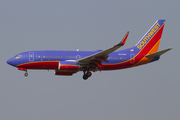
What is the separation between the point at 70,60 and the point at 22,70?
→ 7.35 metres

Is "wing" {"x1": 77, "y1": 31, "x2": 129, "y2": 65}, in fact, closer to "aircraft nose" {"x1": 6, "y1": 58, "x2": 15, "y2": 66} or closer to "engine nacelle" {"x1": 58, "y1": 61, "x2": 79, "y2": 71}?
"engine nacelle" {"x1": 58, "y1": 61, "x2": 79, "y2": 71}

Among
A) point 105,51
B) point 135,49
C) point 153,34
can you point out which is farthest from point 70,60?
point 153,34

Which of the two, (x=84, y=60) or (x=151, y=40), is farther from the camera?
(x=151, y=40)

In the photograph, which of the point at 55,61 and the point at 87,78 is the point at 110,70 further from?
the point at 55,61

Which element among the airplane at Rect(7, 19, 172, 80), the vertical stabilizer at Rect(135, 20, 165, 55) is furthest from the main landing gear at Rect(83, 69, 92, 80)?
the vertical stabilizer at Rect(135, 20, 165, 55)

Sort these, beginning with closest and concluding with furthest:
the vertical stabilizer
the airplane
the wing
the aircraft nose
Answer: the wing, the airplane, the aircraft nose, the vertical stabilizer

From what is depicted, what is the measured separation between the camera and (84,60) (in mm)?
51469

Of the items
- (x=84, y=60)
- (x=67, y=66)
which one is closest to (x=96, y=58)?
(x=84, y=60)

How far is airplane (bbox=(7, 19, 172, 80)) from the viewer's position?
51.7 metres

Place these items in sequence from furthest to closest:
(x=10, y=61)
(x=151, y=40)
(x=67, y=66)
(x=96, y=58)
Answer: (x=151, y=40) < (x=10, y=61) < (x=67, y=66) < (x=96, y=58)

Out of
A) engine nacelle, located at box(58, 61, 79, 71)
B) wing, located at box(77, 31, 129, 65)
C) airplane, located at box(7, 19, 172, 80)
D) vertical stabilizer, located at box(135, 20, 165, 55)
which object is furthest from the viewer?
vertical stabilizer, located at box(135, 20, 165, 55)

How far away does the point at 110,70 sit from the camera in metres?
55.3

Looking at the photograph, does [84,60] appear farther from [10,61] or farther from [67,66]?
[10,61]

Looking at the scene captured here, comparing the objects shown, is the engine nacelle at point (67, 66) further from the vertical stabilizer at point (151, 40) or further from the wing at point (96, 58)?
the vertical stabilizer at point (151, 40)
